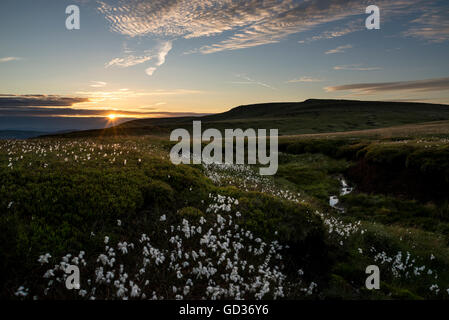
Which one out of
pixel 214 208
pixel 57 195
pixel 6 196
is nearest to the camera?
pixel 6 196

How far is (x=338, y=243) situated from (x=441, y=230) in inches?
347

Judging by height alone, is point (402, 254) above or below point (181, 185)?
below

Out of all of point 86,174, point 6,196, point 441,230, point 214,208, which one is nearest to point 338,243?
point 214,208

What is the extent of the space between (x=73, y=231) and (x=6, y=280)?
1828 mm

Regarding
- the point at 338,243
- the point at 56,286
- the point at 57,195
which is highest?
the point at 57,195

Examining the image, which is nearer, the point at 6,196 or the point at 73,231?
the point at 73,231

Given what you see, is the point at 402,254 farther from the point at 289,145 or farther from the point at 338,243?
the point at 289,145

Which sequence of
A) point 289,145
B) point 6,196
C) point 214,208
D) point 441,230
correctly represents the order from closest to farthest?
point 6,196 < point 214,208 < point 441,230 < point 289,145

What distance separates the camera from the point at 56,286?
6.23 m

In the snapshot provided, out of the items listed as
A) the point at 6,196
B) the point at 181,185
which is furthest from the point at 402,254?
the point at 6,196

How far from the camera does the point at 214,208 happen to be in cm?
1071
